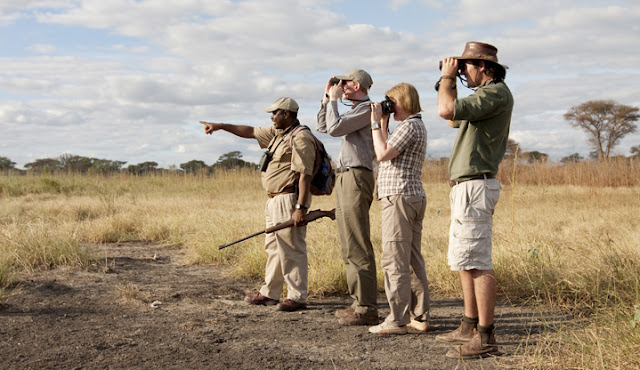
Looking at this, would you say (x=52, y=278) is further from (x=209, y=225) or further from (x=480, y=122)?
(x=480, y=122)

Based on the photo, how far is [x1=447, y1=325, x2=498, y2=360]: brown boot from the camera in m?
3.64

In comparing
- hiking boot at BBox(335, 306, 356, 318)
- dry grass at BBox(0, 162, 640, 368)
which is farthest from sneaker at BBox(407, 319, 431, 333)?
dry grass at BBox(0, 162, 640, 368)

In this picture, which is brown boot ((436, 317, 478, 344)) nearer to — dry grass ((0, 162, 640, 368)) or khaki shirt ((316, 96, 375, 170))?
dry grass ((0, 162, 640, 368))

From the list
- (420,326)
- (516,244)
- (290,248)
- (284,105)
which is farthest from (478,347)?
(516,244)

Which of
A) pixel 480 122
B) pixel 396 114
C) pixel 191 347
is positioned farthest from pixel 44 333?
pixel 480 122

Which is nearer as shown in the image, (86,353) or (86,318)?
(86,353)

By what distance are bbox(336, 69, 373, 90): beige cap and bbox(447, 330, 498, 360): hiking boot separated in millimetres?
1977

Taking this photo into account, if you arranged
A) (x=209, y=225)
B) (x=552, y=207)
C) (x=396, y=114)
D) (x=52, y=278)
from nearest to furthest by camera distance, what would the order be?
1. (x=396, y=114)
2. (x=52, y=278)
3. (x=209, y=225)
4. (x=552, y=207)

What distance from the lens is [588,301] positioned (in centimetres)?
491

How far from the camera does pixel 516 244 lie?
6125 mm

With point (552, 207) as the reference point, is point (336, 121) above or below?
above

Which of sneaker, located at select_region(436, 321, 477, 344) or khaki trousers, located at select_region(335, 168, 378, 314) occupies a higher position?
khaki trousers, located at select_region(335, 168, 378, 314)

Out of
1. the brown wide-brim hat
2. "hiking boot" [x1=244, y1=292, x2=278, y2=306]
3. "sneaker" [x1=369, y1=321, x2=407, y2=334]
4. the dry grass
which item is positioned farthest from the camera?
"hiking boot" [x1=244, y1=292, x2=278, y2=306]

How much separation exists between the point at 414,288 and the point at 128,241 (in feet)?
18.8
